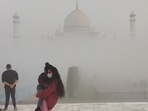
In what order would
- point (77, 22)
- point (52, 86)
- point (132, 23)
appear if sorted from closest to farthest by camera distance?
point (52, 86) < point (132, 23) < point (77, 22)

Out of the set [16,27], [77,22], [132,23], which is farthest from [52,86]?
[77,22]

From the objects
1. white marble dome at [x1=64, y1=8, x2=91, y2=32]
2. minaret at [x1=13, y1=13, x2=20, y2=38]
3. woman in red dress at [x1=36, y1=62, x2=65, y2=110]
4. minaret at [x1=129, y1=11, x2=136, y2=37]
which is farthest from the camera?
white marble dome at [x1=64, y1=8, x2=91, y2=32]

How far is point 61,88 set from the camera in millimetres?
3771

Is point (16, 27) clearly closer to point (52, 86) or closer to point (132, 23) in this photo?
point (132, 23)

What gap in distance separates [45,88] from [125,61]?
7.90 meters

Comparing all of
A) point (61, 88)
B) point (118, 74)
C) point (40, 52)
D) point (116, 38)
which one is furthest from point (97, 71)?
point (61, 88)

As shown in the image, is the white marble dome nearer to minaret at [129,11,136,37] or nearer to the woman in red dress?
minaret at [129,11,136,37]

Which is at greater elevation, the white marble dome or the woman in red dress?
the white marble dome

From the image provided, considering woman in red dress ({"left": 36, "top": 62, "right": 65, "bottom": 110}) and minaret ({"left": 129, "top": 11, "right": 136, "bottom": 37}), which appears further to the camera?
minaret ({"left": 129, "top": 11, "right": 136, "bottom": 37})

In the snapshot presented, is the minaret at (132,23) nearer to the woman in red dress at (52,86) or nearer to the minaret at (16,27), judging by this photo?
the minaret at (16,27)

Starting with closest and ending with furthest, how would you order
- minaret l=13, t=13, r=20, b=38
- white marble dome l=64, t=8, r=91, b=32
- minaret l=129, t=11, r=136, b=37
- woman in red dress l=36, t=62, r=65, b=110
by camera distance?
woman in red dress l=36, t=62, r=65, b=110 → minaret l=13, t=13, r=20, b=38 → minaret l=129, t=11, r=136, b=37 → white marble dome l=64, t=8, r=91, b=32

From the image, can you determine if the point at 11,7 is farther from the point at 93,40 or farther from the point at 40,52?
the point at 93,40

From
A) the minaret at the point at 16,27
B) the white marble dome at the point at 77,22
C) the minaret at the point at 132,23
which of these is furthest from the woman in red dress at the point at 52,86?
the white marble dome at the point at 77,22

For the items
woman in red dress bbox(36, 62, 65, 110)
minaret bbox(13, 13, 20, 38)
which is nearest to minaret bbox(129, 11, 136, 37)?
minaret bbox(13, 13, 20, 38)
